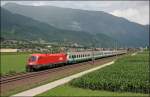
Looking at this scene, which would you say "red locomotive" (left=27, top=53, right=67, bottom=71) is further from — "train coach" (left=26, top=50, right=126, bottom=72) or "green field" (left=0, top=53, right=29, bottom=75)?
"green field" (left=0, top=53, right=29, bottom=75)

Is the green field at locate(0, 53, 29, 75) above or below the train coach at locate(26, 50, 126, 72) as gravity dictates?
below

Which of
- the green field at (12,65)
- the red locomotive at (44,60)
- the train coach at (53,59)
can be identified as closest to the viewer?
the green field at (12,65)

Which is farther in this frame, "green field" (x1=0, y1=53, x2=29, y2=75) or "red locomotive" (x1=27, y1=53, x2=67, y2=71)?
"red locomotive" (x1=27, y1=53, x2=67, y2=71)

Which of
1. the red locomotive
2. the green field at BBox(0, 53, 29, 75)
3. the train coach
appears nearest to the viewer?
the green field at BBox(0, 53, 29, 75)

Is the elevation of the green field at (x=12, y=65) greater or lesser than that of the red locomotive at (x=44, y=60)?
lesser

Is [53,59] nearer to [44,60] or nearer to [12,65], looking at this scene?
[44,60]

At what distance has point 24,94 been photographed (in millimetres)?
31344

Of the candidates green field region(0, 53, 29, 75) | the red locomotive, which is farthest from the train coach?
green field region(0, 53, 29, 75)

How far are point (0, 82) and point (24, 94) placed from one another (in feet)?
30.7

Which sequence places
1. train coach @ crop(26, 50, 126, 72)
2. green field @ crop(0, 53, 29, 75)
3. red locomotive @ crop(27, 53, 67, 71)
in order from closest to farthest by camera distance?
green field @ crop(0, 53, 29, 75), red locomotive @ crop(27, 53, 67, 71), train coach @ crop(26, 50, 126, 72)

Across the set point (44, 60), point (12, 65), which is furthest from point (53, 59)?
point (12, 65)

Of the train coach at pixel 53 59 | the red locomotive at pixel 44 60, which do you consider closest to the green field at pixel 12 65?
the red locomotive at pixel 44 60

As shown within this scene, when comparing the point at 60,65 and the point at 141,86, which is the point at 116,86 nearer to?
the point at 141,86

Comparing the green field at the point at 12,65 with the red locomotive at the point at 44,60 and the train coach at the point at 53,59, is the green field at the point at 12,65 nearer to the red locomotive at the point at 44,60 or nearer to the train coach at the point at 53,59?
the red locomotive at the point at 44,60
